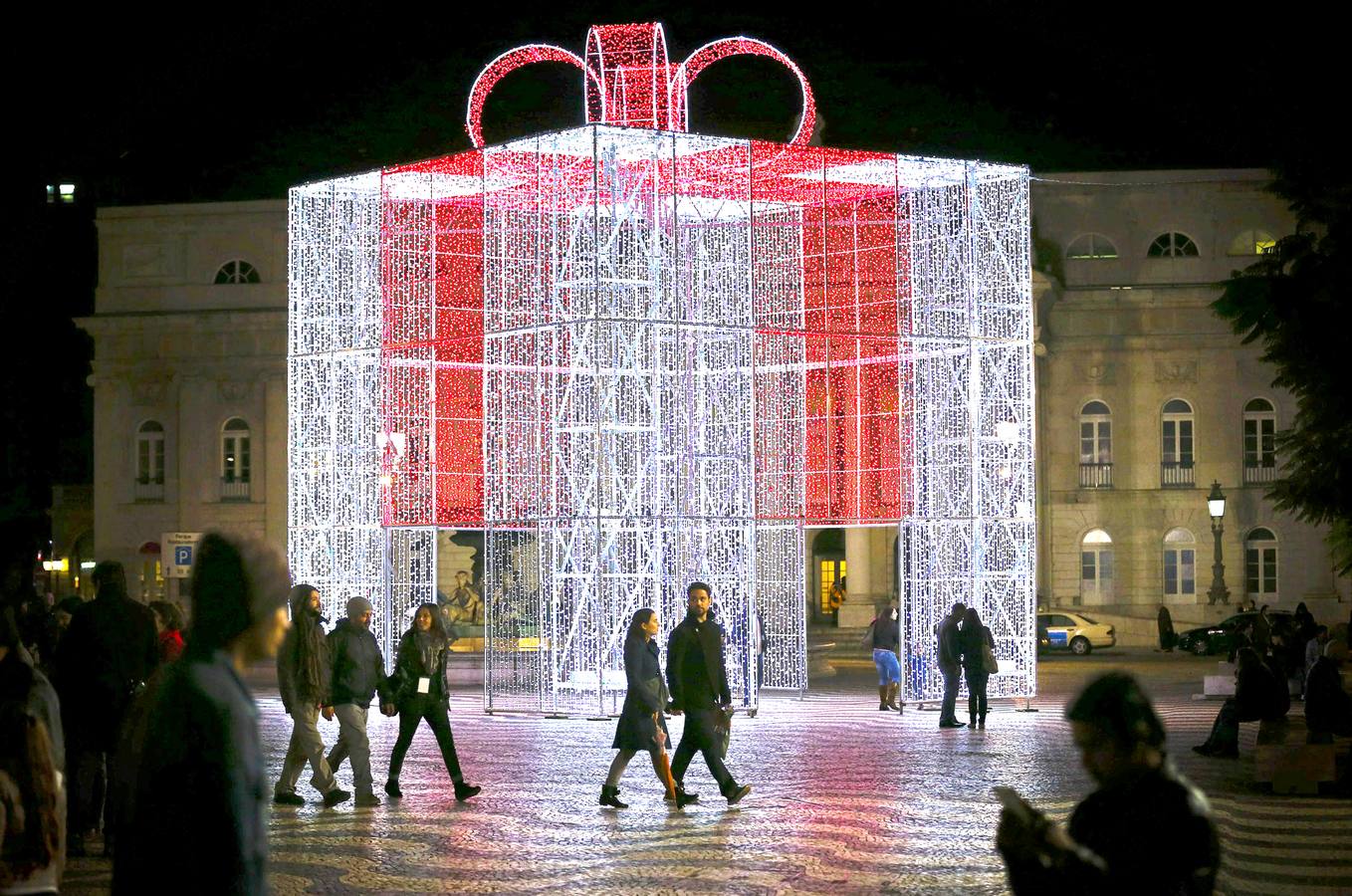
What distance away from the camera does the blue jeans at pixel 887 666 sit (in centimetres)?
2392

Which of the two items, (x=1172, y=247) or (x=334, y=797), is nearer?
(x=334, y=797)

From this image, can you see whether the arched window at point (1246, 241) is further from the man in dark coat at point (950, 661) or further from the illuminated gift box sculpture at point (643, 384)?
the man in dark coat at point (950, 661)

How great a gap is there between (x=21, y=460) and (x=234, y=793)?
2429 inches

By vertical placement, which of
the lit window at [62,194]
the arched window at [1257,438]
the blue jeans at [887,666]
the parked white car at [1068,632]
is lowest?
the parked white car at [1068,632]

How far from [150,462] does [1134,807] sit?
168 feet

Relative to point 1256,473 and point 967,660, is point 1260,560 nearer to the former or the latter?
point 1256,473

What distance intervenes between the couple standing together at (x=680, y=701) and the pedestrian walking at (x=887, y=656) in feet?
33.6

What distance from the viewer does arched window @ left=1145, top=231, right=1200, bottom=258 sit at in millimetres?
48812

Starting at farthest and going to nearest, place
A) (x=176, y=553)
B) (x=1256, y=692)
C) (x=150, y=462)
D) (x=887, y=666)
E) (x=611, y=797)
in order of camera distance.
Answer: (x=150, y=462) → (x=176, y=553) → (x=887, y=666) → (x=1256, y=692) → (x=611, y=797)

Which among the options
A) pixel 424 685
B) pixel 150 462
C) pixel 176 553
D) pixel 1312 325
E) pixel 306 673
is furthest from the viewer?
pixel 150 462

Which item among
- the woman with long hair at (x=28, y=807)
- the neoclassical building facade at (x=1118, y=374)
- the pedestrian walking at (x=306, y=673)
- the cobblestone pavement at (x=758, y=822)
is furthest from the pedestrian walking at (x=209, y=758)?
the neoclassical building facade at (x=1118, y=374)

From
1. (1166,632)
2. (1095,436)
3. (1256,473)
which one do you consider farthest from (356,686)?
(1256,473)

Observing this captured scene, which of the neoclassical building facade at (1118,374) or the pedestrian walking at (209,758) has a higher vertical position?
the neoclassical building facade at (1118,374)

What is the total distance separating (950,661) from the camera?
21031 millimetres
